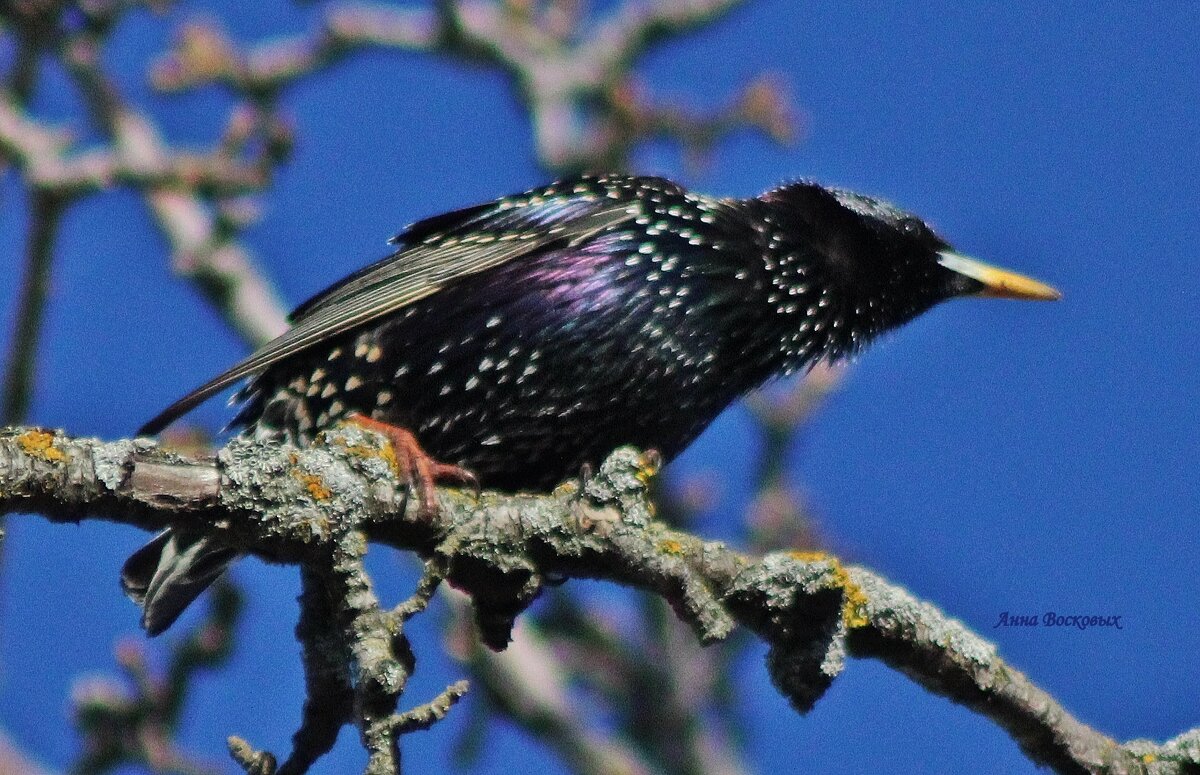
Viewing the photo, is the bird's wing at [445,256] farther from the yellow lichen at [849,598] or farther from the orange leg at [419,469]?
the yellow lichen at [849,598]

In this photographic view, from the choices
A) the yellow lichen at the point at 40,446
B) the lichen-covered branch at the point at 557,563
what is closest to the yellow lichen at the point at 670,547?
the lichen-covered branch at the point at 557,563

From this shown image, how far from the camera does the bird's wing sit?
445 cm

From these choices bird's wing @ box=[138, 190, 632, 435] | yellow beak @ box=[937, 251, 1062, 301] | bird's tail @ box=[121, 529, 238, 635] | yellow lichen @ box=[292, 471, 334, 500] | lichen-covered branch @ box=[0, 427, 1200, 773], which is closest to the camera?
lichen-covered branch @ box=[0, 427, 1200, 773]

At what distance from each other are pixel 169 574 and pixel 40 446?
1465 millimetres

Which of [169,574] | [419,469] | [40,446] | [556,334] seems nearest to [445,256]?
[556,334]

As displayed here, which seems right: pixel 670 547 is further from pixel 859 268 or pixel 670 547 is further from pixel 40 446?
pixel 859 268

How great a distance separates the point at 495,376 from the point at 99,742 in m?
2.07

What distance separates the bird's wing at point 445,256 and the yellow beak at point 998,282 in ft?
3.75

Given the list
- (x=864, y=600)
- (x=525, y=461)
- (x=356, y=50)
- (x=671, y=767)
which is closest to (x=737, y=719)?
(x=671, y=767)

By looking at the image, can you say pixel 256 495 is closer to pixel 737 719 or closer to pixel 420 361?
pixel 420 361

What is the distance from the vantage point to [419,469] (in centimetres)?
349

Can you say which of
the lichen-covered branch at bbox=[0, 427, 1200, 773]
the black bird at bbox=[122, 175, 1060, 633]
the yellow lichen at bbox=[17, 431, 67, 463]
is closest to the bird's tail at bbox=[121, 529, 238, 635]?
the black bird at bbox=[122, 175, 1060, 633]

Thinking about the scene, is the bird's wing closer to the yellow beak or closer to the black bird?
the black bird

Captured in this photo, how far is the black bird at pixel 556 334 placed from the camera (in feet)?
13.9
